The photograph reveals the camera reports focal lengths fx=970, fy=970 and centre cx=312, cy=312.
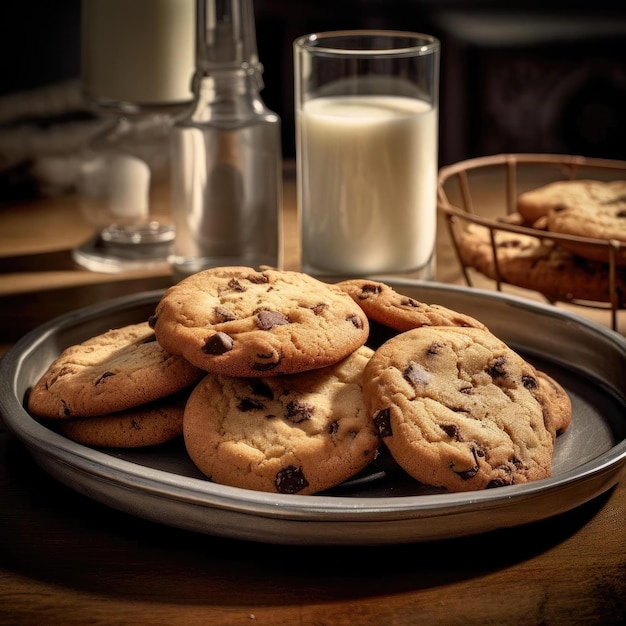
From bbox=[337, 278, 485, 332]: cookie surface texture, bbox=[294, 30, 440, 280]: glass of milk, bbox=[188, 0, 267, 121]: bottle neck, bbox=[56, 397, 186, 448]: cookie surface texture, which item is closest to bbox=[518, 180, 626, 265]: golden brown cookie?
bbox=[294, 30, 440, 280]: glass of milk

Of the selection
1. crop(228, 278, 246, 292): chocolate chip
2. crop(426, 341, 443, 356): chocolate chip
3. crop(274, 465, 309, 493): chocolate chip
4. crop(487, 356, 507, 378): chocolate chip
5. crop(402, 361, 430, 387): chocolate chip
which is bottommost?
crop(274, 465, 309, 493): chocolate chip

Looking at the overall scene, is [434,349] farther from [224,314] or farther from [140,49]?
[140,49]

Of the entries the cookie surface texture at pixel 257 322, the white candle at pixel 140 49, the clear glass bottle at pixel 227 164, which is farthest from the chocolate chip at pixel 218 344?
the white candle at pixel 140 49

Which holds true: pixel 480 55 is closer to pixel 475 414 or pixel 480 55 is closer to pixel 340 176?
pixel 340 176

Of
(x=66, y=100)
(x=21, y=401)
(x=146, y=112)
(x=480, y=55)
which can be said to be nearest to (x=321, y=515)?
(x=21, y=401)

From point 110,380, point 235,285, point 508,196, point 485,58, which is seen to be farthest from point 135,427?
point 485,58

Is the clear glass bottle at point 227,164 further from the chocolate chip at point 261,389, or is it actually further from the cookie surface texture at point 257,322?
the chocolate chip at point 261,389

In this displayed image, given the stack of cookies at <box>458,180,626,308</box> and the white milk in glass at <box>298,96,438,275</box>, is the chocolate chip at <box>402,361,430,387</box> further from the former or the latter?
the white milk in glass at <box>298,96,438,275</box>
